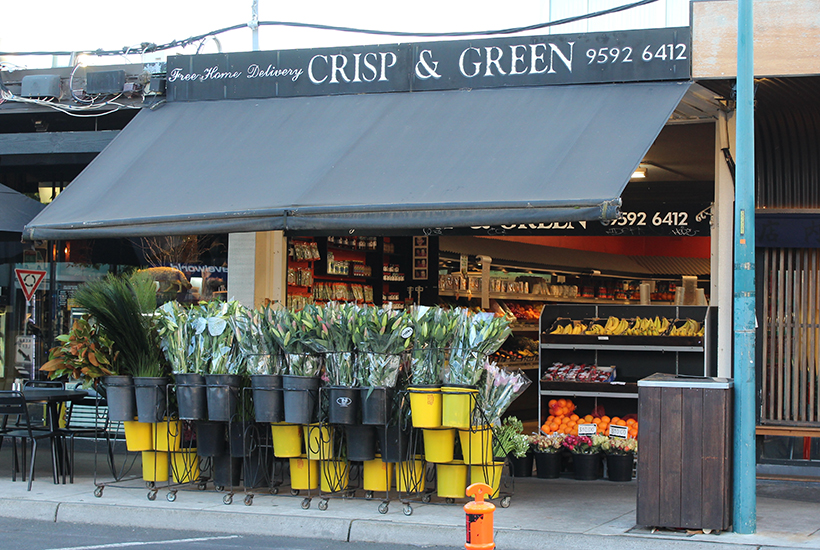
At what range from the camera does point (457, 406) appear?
787 cm

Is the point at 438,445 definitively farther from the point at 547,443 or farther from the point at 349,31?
the point at 349,31

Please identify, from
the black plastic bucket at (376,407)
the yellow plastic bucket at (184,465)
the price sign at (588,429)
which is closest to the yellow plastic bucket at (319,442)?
the black plastic bucket at (376,407)

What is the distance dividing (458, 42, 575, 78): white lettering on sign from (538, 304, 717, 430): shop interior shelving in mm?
3220

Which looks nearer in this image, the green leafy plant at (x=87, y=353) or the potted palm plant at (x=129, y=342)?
the potted palm plant at (x=129, y=342)

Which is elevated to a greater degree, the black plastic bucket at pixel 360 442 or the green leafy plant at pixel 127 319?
the green leafy plant at pixel 127 319

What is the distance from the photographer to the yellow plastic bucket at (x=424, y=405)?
25.8ft

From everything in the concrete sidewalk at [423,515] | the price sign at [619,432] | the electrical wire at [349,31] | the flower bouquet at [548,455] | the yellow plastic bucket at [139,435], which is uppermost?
the electrical wire at [349,31]

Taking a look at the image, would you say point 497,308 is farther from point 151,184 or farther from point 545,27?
point 151,184

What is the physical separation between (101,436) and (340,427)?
13.4ft

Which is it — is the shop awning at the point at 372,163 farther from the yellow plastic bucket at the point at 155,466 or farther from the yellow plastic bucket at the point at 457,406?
the yellow plastic bucket at the point at 155,466

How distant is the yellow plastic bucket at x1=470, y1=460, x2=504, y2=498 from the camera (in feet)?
26.9

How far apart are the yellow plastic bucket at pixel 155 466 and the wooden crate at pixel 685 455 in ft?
14.7

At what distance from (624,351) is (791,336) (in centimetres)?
196

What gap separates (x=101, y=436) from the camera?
1130 centimetres
